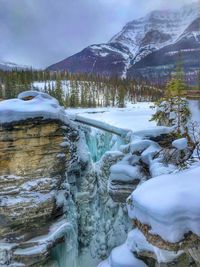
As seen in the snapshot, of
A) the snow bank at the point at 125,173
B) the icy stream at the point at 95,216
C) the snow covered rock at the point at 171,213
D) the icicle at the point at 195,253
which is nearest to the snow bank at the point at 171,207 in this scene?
the snow covered rock at the point at 171,213

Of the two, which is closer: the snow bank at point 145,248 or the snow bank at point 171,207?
the snow bank at point 171,207

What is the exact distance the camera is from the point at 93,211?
18.5 meters

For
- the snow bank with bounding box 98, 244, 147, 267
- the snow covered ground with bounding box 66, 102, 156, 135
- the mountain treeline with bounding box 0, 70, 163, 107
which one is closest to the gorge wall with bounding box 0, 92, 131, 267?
the snow bank with bounding box 98, 244, 147, 267

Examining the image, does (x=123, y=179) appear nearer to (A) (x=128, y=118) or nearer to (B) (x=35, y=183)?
(B) (x=35, y=183)

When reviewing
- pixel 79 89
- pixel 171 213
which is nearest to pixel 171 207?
pixel 171 213

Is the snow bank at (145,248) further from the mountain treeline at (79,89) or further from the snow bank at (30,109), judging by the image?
the mountain treeline at (79,89)

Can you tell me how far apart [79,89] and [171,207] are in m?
101

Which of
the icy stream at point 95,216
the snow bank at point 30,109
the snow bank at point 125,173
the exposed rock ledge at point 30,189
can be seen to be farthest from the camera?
the icy stream at point 95,216

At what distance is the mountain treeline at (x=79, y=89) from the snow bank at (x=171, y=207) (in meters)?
65.2

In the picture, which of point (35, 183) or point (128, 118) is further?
point (128, 118)

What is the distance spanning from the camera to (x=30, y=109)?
12.6 m

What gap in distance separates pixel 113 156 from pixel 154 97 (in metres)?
87.9

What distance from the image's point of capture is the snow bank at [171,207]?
15.9 feet

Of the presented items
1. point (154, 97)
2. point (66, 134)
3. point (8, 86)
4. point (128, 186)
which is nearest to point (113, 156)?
point (128, 186)
